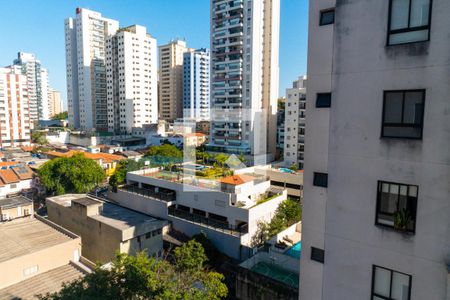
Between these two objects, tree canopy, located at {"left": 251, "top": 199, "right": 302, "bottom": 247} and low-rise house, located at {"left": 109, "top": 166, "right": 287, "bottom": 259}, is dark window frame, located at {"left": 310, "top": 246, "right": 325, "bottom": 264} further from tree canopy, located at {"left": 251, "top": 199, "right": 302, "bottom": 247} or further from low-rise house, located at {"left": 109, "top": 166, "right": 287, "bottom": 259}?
tree canopy, located at {"left": 251, "top": 199, "right": 302, "bottom": 247}

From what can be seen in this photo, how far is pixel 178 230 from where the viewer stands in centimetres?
2238

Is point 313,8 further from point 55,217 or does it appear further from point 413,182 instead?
point 55,217

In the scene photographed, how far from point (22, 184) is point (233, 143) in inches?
1111

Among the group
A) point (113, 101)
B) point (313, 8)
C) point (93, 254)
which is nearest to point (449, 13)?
point (313, 8)

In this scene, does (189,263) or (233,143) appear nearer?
(189,263)

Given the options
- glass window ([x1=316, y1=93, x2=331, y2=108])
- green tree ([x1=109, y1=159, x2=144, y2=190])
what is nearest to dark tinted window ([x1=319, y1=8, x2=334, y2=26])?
glass window ([x1=316, y1=93, x2=331, y2=108])

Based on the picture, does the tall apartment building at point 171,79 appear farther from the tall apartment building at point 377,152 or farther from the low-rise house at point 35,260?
the tall apartment building at point 377,152

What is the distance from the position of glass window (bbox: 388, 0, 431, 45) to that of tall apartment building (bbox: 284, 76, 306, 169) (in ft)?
121

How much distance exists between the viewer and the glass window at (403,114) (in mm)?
3744

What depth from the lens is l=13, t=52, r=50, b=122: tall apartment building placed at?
318 ft

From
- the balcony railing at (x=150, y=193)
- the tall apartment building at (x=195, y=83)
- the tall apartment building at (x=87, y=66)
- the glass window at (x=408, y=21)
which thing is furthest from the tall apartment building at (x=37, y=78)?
the glass window at (x=408, y=21)

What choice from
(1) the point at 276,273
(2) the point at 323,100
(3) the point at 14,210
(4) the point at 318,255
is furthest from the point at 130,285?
(3) the point at 14,210

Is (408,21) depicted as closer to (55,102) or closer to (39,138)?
(39,138)

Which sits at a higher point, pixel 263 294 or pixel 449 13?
pixel 449 13
